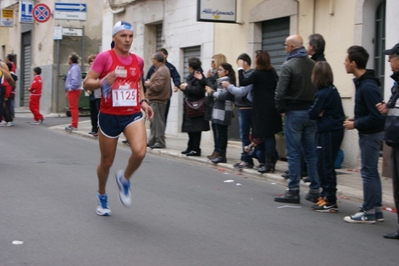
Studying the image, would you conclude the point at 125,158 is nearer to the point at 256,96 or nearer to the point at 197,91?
the point at 197,91

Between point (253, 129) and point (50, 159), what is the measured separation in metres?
3.83

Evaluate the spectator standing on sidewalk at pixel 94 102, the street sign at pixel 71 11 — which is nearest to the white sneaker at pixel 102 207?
the spectator standing on sidewalk at pixel 94 102

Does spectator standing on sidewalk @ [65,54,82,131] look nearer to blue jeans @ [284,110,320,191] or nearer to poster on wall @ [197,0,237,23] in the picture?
poster on wall @ [197,0,237,23]

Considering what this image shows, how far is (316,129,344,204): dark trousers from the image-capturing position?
8094mm

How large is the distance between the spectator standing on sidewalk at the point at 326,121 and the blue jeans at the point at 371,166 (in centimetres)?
59

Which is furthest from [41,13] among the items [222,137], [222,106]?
[222,106]

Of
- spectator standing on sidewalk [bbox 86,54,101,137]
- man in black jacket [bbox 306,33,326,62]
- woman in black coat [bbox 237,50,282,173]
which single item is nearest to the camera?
man in black jacket [bbox 306,33,326,62]

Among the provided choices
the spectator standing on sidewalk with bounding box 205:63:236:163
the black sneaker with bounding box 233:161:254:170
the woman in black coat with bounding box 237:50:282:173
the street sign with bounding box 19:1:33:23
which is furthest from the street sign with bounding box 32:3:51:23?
the woman in black coat with bounding box 237:50:282:173

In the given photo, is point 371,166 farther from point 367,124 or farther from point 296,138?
point 296,138

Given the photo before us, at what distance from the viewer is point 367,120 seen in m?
7.29

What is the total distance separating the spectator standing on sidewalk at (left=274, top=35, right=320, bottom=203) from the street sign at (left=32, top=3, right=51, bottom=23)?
60.6 ft

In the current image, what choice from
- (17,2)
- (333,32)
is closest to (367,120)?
(333,32)

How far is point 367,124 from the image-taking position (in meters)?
7.30

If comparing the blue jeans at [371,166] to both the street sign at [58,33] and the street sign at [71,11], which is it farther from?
the street sign at [71,11]
